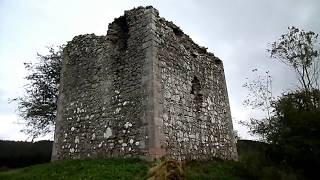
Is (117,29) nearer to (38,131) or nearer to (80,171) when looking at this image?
(80,171)

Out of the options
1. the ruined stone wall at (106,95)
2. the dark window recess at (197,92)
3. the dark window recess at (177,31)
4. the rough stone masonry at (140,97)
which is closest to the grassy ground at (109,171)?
the rough stone masonry at (140,97)

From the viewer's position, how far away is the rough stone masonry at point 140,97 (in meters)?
10.7

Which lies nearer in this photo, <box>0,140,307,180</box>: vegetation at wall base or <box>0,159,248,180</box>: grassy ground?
<box>0,159,248,180</box>: grassy ground

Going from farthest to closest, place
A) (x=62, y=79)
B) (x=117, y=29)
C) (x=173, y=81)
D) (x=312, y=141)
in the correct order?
(x=62, y=79) < (x=117, y=29) < (x=173, y=81) < (x=312, y=141)

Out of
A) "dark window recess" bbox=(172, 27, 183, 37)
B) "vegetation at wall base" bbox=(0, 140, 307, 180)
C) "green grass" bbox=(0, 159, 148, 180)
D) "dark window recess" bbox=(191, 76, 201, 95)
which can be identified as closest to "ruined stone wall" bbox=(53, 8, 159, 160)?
"green grass" bbox=(0, 159, 148, 180)

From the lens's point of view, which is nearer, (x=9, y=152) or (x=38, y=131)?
(x=9, y=152)

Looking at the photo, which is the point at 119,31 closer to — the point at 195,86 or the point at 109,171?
the point at 195,86

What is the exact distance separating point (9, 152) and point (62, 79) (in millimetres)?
8400

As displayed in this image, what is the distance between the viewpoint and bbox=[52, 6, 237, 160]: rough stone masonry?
35.0ft

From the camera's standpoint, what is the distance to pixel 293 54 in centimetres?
2009

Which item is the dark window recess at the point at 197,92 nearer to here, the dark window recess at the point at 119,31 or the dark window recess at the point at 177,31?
the dark window recess at the point at 177,31

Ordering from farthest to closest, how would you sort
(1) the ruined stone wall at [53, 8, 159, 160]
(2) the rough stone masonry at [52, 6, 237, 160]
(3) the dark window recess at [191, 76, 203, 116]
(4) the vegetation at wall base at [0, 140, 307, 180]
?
(3) the dark window recess at [191, 76, 203, 116]
(1) the ruined stone wall at [53, 8, 159, 160]
(2) the rough stone masonry at [52, 6, 237, 160]
(4) the vegetation at wall base at [0, 140, 307, 180]

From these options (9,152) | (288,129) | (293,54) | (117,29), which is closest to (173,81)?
(117,29)

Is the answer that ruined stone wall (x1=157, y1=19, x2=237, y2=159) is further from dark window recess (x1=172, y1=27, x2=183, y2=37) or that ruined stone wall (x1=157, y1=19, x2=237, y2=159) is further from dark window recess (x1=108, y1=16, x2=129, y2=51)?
dark window recess (x1=108, y1=16, x2=129, y2=51)
